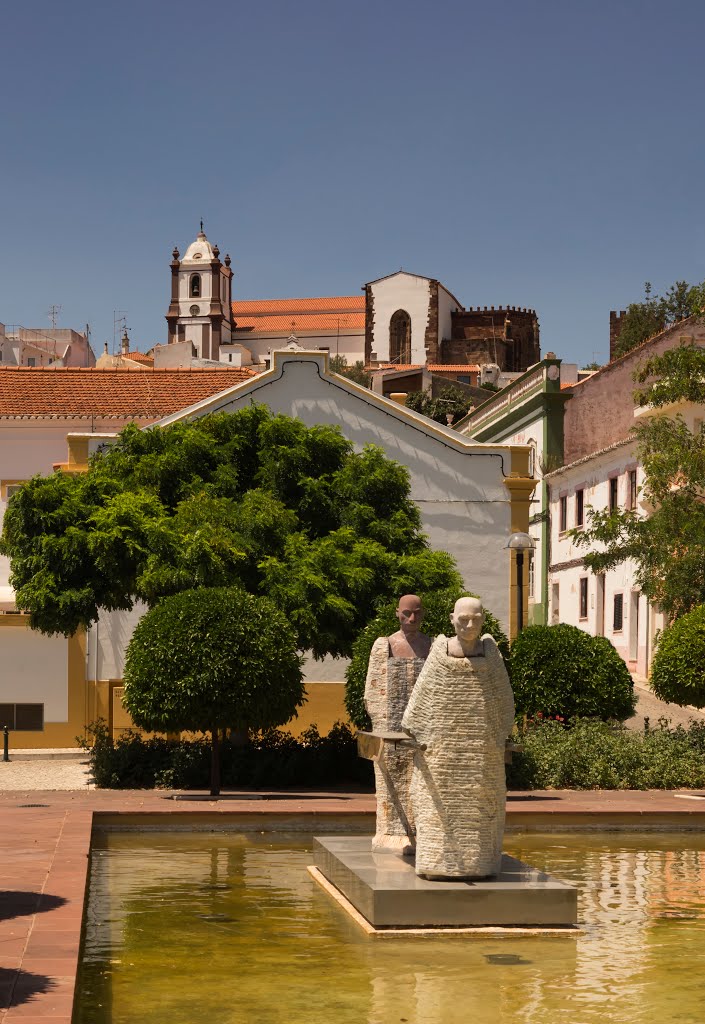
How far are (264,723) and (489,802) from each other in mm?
8274

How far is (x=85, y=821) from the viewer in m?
14.7

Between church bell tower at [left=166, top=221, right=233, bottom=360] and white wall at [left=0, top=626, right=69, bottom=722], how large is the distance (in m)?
107

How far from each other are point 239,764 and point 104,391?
1730cm

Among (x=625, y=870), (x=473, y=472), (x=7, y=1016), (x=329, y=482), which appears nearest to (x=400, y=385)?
(x=473, y=472)

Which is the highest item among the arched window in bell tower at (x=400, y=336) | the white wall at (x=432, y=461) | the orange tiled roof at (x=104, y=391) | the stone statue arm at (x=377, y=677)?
the arched window in bell tower at (x=400, y=336)

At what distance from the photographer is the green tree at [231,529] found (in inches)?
786

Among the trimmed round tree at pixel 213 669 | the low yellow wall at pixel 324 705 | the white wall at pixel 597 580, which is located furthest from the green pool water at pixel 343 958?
the white wall at pixel 597 580

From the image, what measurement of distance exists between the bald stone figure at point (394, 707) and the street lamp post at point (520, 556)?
10967 mm

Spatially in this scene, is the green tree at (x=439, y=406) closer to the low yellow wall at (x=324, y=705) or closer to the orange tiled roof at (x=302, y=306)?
the low yellow wall at (x=324, y=705)

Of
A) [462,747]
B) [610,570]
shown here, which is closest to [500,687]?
[462,747]

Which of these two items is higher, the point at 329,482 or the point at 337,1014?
the point at 329,482

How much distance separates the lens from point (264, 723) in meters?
18.4

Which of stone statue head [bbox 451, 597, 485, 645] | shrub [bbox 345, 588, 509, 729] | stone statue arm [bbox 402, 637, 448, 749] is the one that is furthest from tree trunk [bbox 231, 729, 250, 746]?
stone statue head [bbox 451, 597, 485, 645]

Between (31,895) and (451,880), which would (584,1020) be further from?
(31,895)
